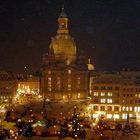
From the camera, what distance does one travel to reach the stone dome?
2793 inches

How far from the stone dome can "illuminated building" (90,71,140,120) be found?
1580 cm

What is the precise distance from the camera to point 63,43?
7138 centimetres

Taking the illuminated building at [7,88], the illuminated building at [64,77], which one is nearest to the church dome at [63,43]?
the illuminated building at [64,77]

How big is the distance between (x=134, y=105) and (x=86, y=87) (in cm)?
1494

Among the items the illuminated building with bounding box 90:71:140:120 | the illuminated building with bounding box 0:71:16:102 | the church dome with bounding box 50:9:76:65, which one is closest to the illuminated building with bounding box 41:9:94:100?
the church dome with bounding box 50:9:76:65

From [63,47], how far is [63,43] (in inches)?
26.0

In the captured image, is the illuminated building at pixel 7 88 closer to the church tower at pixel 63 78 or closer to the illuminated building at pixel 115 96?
the church tower at pixel 63 78

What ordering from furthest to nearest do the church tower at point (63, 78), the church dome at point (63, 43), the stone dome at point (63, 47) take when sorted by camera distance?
the church dome at point (63, 43)
the stone dome at point (63, 47)
the church tower at point (63, 78)

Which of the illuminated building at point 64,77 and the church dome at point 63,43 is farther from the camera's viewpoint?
the church dome at point 63,43

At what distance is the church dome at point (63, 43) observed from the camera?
71.1 meters

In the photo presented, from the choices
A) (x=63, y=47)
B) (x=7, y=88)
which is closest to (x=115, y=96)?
(x=63, y=47)

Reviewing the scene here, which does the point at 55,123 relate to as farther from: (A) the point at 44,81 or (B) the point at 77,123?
(A) the point at 44,81

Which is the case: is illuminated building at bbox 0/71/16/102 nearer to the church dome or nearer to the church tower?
the church tower

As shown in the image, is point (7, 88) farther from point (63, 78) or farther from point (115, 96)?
point (115, 96)
